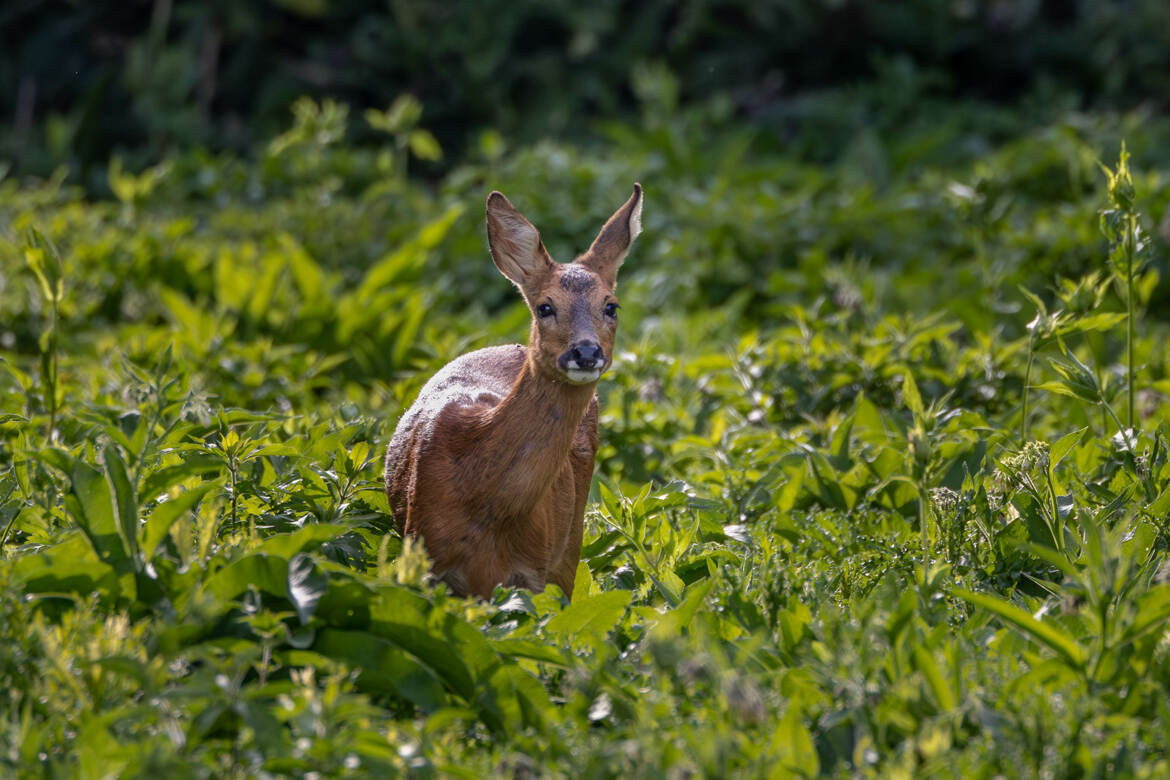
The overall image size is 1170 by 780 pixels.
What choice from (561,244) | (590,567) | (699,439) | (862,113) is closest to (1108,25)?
(862,113)

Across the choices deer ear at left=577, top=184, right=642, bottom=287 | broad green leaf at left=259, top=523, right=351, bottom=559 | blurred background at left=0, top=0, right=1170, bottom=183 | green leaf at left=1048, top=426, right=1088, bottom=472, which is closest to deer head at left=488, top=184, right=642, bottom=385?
deer ear at left=577, top=184, right=642, bottom=287

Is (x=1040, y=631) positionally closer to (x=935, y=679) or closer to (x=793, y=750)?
(x=935, y=679)

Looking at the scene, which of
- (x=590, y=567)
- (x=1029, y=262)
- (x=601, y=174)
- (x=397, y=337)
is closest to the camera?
(x=590, y=567)

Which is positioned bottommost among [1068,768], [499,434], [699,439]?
[699,439]

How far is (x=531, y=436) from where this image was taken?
3135 millimetres

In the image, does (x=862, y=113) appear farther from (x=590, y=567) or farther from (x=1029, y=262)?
(x=590, y=567)

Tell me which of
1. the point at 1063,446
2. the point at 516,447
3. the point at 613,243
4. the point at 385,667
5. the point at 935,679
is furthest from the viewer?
the point at 1063,446

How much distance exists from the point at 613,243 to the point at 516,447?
0.65 meters

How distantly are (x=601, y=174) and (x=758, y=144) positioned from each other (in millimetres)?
2659

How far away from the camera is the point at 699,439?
4488 millimetres

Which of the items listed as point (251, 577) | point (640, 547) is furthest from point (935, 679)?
point (251, 577)

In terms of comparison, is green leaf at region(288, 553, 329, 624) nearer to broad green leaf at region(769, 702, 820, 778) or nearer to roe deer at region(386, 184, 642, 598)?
roe deer at region(386, 184, 642, 598)

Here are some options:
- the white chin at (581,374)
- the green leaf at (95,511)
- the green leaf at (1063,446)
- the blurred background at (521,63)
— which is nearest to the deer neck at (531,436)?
the white chin at (581,374)

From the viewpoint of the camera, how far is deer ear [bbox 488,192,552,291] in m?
3.31
